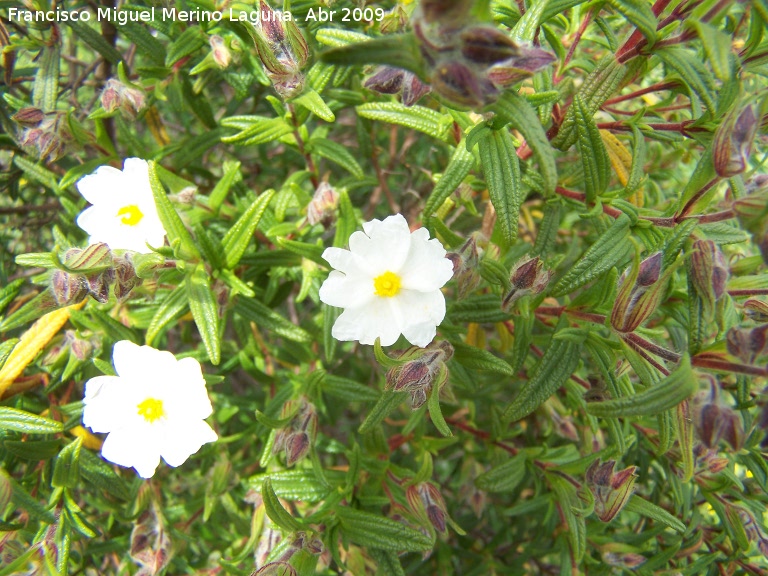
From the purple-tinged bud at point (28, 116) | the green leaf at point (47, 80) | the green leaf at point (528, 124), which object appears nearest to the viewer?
the green leaf at point (528, 124)

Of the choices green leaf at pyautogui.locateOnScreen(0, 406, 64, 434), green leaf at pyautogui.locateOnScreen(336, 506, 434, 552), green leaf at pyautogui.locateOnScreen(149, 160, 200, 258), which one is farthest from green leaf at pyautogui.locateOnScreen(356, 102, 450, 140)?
green leaf at pyautogui.locateOnScreen(0, 406, 64, 434)

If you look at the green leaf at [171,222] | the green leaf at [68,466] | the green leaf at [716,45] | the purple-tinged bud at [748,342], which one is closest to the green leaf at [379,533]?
the green leaf at [68,466]

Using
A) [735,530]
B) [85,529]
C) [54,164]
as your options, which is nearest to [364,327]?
[85,529]

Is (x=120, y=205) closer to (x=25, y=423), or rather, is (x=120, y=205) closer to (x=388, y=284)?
(x=25, y=423)

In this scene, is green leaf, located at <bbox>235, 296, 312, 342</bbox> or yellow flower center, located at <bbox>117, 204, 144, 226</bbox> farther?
green leaf, located at <bbox>235, 296, 312, 342</bbox>

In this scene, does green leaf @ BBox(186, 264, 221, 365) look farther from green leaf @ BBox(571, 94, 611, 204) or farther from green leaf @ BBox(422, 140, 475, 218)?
green leaf @ BBox(571, 94, 611, 204)

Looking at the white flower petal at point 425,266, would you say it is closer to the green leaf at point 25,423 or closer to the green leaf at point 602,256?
the green leaf at point 602,256

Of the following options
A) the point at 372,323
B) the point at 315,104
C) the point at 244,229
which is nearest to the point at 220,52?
the point at 315,104
